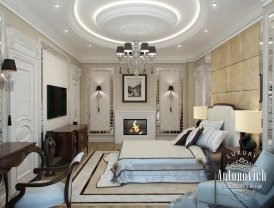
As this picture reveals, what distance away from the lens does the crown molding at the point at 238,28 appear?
372cm

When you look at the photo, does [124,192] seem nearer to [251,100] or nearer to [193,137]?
[193,137]

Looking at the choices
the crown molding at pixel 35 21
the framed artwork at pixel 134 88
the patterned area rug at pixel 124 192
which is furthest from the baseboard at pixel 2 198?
the framed artwork at pixel 134 88

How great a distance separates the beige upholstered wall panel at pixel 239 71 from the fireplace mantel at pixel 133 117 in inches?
107

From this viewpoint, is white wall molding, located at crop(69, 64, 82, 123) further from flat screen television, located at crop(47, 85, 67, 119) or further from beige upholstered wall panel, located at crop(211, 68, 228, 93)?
beige upholstered wall panel, located at crop(211, 68, 228, 93)

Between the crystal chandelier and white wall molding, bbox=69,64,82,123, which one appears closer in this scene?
the crystal chandelier

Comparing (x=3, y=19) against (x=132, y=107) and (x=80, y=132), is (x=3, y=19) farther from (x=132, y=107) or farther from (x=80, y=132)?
(x=132, y=107)

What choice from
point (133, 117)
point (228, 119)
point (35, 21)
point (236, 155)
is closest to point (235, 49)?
point (228, 119)

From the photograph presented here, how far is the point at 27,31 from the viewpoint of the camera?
12.9ft

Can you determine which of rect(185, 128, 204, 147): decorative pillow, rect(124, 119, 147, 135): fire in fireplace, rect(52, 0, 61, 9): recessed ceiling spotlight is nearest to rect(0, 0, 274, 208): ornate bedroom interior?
rect(52, 0, 61, 9): recessed ceiling spotlight

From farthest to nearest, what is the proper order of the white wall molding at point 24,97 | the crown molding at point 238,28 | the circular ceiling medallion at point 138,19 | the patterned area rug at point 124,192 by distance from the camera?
the circular ceiling medallion at point 138,19
the crown molding at point 238,28
the white wall molding at point 24,97
the patterned area rug at point 124,192

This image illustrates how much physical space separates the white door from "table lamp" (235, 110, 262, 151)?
306 cm

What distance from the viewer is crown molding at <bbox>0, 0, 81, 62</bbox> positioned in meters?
3.39

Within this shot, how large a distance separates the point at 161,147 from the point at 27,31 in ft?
9.96

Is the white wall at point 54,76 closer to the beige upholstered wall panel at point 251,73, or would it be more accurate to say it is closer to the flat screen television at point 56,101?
the flat screen television at point 56,101
